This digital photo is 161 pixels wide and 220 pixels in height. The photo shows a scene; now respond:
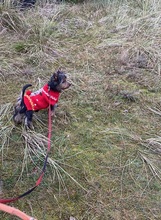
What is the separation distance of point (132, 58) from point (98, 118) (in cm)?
127

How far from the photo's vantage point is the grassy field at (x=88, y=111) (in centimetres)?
260

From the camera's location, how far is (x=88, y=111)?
137 inches

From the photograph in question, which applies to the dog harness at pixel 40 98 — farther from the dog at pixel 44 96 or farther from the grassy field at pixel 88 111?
the grassy field at pixel 88 111

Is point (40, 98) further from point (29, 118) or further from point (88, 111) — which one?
point (88, 111)

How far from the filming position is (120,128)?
328 centimetres

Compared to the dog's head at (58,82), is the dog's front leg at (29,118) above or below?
below

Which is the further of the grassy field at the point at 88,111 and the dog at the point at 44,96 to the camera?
the dog at the point at 44,96

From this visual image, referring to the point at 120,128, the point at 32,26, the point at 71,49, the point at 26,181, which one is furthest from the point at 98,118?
the point at 32,26

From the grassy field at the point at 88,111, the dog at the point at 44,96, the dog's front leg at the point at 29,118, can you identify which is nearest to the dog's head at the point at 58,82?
the dog at the point at 44,96

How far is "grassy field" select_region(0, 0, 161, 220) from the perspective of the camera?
2.60 meters

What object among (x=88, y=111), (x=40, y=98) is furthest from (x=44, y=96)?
(x=88, y=111)

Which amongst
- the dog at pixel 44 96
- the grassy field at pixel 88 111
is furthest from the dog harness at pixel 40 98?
the grassy field at pixel 88 111

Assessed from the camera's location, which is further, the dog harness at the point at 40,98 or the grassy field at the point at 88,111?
the dog harness at the point at 40,98

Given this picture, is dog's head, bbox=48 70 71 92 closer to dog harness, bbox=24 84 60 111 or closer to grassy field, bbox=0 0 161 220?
dog harness, bbox=24 84 60 111
